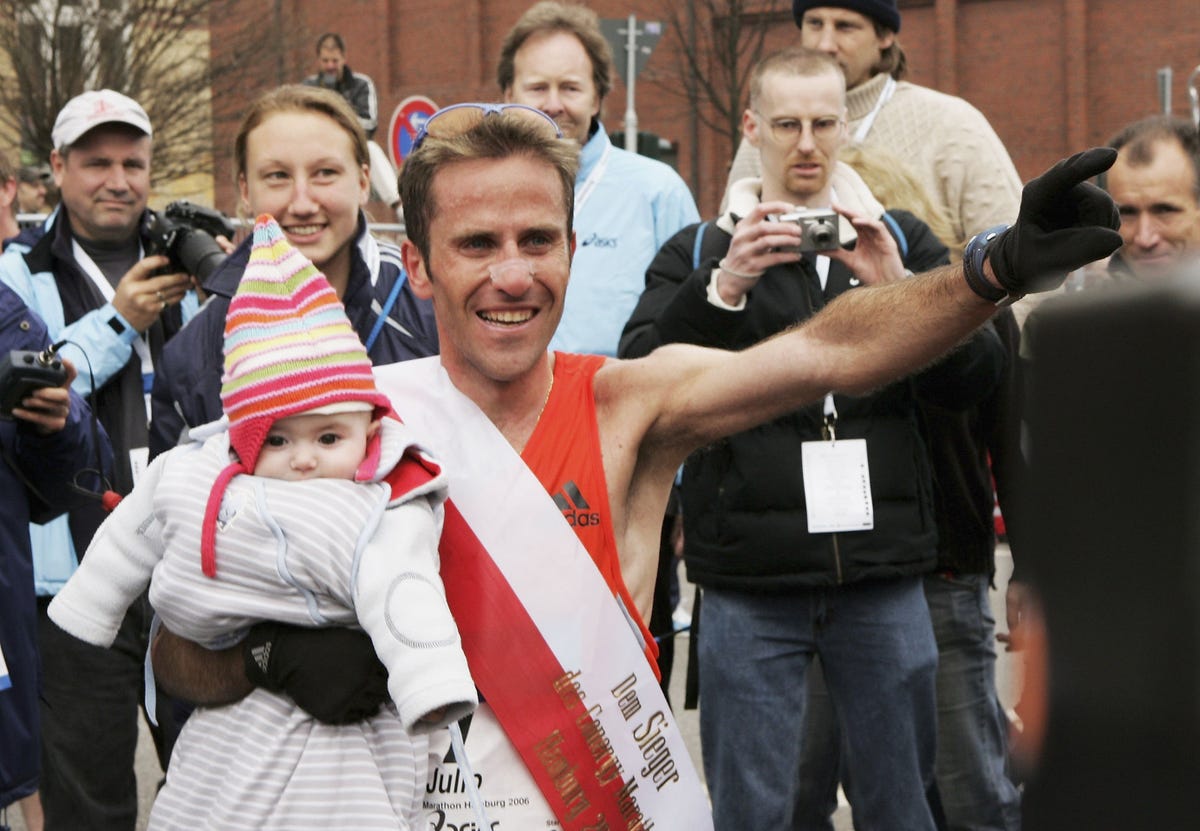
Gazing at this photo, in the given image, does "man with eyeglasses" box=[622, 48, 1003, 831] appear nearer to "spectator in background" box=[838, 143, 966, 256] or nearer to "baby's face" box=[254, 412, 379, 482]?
"spectator in background" box=[838, 143, 966, 256]

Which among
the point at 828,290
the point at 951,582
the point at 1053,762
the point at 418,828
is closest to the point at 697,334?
the point at 828,290

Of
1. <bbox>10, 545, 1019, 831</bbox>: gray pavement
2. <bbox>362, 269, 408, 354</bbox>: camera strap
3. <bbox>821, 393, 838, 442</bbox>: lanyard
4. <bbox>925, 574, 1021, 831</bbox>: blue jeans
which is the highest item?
<bbox>362, 269, 408, 354</bbox>: camera strap

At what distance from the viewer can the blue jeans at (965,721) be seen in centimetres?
523

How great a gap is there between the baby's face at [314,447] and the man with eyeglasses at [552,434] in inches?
6.4

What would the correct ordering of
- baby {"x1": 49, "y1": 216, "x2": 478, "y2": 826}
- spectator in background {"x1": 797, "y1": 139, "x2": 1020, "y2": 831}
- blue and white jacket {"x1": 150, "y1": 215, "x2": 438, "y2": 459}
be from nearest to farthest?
baby {"x1": 49, "y1": 216, "x2": 478, "y2": 826}
blue and white jacket {"x1": 150, "y1": 215, "x2": 438, "y2": 459}
spectator in background {"x1": 797, "y1": 139, "x2": 1020, "y2": 831}

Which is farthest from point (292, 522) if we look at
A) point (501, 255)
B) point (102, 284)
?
point (102, 284)

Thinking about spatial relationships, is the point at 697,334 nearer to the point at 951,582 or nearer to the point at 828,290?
the point at 828,290

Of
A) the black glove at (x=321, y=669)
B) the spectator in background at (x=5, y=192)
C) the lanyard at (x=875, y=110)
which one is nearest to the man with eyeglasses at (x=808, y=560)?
the lanyard at (x=875, y=110)

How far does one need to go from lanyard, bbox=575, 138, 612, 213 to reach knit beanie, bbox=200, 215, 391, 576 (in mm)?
2422

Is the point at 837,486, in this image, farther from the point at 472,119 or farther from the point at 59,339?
the point at 59,339

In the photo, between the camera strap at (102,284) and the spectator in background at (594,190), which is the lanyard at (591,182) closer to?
the spectator in background at (594,190)

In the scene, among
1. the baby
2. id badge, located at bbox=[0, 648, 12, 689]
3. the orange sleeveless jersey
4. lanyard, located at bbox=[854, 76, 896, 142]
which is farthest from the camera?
lanyard, located at bbox=[854, 76, 896, 142]

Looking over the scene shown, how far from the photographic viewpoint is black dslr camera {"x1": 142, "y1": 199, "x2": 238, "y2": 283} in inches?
200

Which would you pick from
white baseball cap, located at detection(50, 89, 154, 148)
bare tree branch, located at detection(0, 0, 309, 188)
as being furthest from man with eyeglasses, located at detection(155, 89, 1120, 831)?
bare tree branch, located at detection(0, 0, 309, 188)
